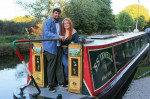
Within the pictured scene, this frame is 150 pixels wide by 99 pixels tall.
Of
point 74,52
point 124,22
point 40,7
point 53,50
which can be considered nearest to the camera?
point 74,52

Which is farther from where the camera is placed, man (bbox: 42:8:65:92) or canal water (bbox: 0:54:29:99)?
canal water (bbox: 0:54:29:99)

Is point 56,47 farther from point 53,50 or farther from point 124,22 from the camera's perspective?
point 124,22

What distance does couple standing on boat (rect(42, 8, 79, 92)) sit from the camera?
319cm

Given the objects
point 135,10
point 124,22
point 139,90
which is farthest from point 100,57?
point 135,10

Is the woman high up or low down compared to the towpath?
up

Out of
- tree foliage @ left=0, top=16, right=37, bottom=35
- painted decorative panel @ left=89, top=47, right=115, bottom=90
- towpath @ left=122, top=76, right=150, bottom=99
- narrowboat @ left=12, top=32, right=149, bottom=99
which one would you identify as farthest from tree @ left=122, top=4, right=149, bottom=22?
narrowboat @ left=12, top=32, right=149, bottom=99

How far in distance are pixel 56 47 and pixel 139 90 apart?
122 inches

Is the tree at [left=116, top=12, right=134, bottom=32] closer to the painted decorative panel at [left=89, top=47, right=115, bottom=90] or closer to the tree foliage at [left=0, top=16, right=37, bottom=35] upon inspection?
the tree foliage at [left=0, top=16, right=37, bottom=35]

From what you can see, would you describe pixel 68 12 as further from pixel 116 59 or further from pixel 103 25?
pixel 116 59

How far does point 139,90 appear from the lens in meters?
4.94

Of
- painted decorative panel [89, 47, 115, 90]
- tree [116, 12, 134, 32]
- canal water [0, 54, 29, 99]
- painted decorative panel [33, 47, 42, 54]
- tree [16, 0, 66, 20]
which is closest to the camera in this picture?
painted decorative panel [89, 47, 115, 90]

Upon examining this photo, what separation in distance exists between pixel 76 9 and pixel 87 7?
2.05 metres

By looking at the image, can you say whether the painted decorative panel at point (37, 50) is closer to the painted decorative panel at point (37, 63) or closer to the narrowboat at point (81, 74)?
the narrowboat at point (81, 74)

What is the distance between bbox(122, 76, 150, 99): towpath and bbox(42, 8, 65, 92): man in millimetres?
2259
